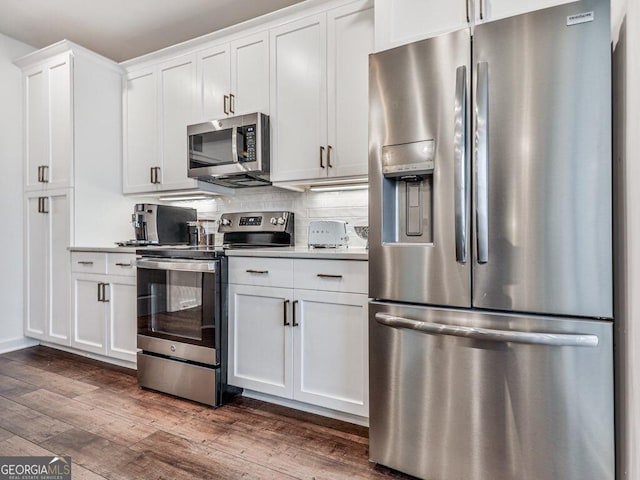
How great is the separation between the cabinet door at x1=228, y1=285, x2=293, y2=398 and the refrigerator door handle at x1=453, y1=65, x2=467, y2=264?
1.03 m

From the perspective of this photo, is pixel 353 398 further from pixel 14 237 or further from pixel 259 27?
pixel 14 237

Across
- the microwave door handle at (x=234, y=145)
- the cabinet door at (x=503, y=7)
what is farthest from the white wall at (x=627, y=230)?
the microwave door handle at (x=234, y=145)

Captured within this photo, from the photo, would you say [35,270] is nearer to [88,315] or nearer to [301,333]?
[88,315]

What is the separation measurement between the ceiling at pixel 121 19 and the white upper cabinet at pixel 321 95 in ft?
2.00

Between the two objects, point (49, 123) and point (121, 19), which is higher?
point (121, 19)

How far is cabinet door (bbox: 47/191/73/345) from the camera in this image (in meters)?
3.17

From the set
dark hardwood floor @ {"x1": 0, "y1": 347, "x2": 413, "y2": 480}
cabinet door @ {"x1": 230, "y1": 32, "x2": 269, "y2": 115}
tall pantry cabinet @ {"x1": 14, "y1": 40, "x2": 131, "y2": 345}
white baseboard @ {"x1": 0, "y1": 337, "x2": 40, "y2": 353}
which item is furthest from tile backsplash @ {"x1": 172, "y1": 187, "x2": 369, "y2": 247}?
white baseboard @ {"x1": 0, "y1": 337, "x2": 40, "y2": 353}

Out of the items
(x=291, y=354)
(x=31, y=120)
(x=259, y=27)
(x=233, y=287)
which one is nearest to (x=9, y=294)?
(x=31, y=120)

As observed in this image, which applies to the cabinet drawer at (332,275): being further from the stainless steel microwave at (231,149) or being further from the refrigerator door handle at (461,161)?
the stainless steel microwave at (231,149)

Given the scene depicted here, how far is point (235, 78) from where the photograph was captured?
110 inches

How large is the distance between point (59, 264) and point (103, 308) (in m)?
0.66

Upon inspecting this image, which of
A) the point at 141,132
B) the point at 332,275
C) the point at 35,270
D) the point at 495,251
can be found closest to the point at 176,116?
the point at 141,132

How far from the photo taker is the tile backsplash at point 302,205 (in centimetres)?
269

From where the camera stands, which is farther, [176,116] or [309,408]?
[176,116]
